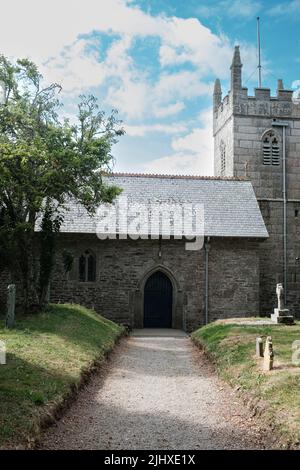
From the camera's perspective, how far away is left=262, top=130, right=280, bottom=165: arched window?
30.1m

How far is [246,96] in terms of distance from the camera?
1188 inches

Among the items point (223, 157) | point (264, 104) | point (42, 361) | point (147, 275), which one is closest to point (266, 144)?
point (264, 104)

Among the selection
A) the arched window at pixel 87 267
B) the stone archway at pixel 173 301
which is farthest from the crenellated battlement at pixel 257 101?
the arched window at pixel 87 267

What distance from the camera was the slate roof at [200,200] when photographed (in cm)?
2412

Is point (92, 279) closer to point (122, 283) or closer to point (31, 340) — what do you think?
point (122, 283)

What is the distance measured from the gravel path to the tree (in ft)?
23.8

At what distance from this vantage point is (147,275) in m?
23.8

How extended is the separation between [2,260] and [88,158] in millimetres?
5199

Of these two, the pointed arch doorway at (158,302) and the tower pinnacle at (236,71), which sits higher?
the tower pinnacle at (236,71)

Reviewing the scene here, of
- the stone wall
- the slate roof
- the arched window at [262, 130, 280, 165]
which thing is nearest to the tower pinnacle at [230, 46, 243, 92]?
the arched window at [262, 130, 280, 165]

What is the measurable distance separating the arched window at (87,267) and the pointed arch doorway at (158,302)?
2.66 meters

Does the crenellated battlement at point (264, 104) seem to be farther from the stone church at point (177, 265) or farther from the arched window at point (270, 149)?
the stone church at point (177, 265)
